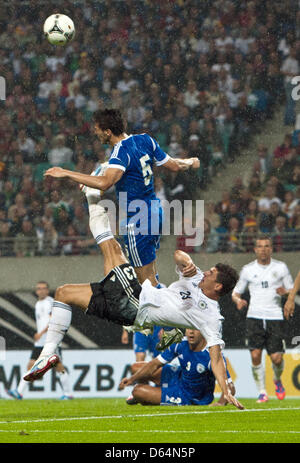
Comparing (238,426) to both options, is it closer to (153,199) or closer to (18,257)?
(153,199)

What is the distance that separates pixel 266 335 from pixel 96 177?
5.48 metres

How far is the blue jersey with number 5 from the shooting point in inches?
342

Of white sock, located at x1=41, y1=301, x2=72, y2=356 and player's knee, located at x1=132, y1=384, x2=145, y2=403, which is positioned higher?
white sock, located at x1=41, y1=301, x2=72, y2=356

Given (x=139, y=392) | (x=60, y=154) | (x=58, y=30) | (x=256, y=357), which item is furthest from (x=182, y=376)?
(x=60, y=154)

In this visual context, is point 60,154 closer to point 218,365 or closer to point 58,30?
point 58,30

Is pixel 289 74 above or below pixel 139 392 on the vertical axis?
above

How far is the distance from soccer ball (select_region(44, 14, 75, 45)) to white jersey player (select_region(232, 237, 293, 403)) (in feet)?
13.6

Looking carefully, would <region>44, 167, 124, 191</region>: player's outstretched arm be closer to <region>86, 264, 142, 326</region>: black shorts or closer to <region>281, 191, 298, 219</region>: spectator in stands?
<region>86, 264, 142, 326</region>: black shorts

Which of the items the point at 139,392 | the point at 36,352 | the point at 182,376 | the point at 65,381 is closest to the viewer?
the point at 182,376

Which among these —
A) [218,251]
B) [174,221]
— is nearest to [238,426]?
[218,251]

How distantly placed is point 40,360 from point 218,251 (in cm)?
770

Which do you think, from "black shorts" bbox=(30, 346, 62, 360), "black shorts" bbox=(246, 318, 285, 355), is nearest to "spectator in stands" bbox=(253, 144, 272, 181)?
"black shorts" bbox=(246, 318, 285, 355)

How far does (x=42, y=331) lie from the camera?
1435 centimetres

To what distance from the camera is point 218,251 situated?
15.5m
